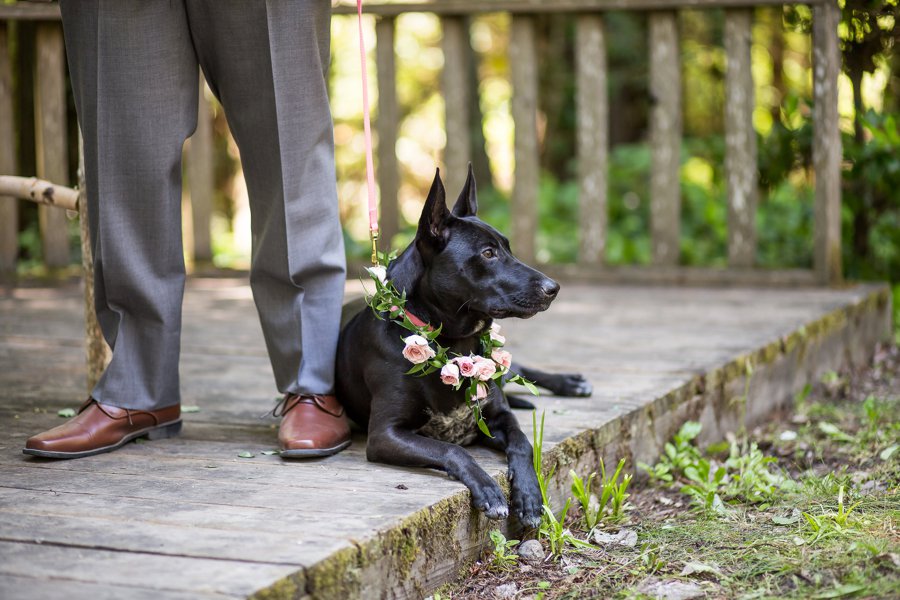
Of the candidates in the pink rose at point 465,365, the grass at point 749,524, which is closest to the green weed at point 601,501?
the grass at point 749,524

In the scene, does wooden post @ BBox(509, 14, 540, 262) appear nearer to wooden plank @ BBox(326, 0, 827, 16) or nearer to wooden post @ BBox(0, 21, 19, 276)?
wooden plank @ BBox(326, 0, 827, 16)

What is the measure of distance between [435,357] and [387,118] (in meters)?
3.41

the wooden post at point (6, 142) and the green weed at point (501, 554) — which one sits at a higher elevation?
the wooden post at point (6, 142)

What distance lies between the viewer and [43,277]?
6.11m

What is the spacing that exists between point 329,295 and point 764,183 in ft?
11.6

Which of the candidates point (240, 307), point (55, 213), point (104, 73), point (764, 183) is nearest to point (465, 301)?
point (104, 73)

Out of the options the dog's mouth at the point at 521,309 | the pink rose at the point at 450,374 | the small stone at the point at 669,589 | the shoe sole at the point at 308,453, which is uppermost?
the dog's mouth at the point at 521,309

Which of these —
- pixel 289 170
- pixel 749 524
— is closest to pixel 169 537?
pixel 289 170

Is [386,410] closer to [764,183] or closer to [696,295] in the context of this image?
[696,295]

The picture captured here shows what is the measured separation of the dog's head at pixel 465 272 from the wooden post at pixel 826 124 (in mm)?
3143

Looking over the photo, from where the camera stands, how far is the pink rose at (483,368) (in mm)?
2762

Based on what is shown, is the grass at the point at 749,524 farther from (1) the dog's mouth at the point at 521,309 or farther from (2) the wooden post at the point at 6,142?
(2) the wooden post at the point at 6,142

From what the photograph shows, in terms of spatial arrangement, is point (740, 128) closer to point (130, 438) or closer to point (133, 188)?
point (133, 188)

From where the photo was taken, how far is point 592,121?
225 inches
